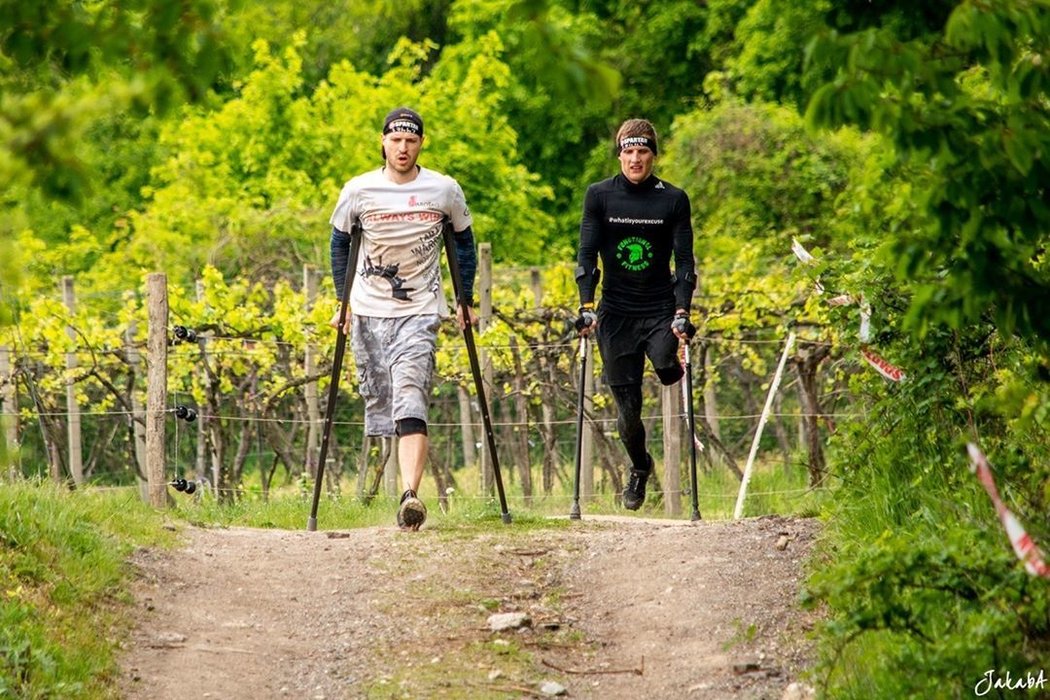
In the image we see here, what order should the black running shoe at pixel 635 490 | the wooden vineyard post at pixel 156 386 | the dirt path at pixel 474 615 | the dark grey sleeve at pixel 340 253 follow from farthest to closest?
the wooden vineyard post at pixel 156 386 → the black running shoe at pixel 635 490 → the dark grey sleeve at pixel 340 253 → the dirt path at pixel 474 615

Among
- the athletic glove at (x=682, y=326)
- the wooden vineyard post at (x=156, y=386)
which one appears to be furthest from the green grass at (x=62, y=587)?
the athletic glove at (x=682, y=326)

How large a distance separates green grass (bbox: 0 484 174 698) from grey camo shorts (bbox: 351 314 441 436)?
1.37m

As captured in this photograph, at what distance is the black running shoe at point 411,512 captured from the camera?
9930mm

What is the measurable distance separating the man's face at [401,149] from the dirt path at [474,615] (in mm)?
2020

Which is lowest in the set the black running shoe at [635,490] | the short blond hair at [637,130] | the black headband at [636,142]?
the black running shoe at [635,490]

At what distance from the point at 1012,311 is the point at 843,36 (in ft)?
2.98

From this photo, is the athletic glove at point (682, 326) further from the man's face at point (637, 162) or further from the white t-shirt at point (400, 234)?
the white t-shirt at point (400, 234)

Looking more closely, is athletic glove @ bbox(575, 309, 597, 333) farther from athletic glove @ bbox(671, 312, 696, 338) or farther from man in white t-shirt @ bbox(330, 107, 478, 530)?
man in white t-shirt @ bbox(330, 107, 478, 530)

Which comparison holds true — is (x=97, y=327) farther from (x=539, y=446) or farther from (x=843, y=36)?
(x=843, y=36)

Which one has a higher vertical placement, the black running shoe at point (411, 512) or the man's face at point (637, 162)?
the man's face at point (637, 162)

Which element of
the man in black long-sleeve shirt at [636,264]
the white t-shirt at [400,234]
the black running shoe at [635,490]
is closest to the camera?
the white t-shirt at [400,234]

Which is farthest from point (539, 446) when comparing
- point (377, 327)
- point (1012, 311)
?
point (1012, 311)

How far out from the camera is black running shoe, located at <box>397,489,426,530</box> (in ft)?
32.6

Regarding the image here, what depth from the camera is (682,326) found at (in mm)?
10516
